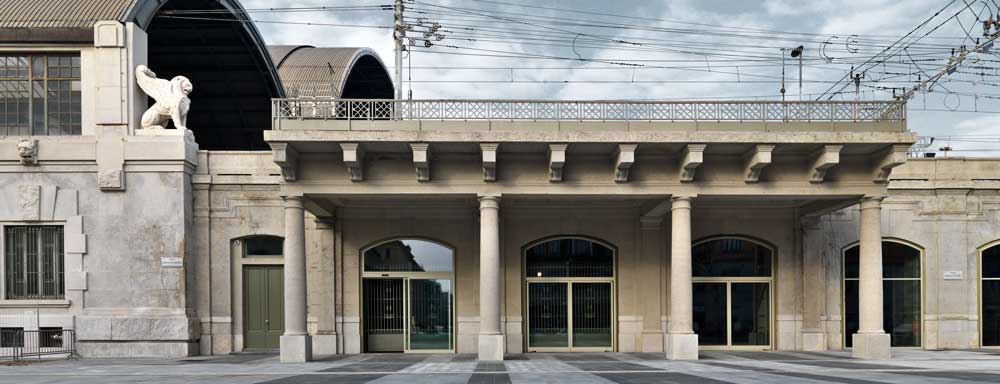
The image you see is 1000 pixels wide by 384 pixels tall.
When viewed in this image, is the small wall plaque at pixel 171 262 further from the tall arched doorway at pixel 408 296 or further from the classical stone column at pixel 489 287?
the classical stone column at pixel 489 287

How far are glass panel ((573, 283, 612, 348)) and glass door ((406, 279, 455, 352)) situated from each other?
140 inches

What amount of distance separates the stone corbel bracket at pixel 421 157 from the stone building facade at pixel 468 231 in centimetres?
15

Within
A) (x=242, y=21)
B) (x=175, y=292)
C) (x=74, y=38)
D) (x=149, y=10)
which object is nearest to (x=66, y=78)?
(x=74, y=38)

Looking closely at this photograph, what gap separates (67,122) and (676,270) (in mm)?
16530

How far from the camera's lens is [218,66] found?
109ft

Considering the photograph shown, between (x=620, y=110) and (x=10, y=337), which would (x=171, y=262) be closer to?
(x=10, y=337)

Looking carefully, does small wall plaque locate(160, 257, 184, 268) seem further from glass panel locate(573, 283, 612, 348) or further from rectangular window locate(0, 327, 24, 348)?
glass panel locate(573, 283, 612, 348)

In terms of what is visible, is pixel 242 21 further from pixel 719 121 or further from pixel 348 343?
pixel 719 121

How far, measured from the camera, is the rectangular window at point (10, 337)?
64.8ft

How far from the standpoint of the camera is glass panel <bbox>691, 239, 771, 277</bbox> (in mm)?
21828

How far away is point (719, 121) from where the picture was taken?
17.9 metres

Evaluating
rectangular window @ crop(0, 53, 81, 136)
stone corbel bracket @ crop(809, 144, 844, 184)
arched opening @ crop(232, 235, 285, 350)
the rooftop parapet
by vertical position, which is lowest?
arched opening @ crop(232, 235, 285, 350)

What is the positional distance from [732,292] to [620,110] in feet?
23.4

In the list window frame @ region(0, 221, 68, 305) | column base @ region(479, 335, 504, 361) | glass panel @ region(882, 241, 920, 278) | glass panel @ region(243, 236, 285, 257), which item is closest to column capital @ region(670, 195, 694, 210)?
column base @ region(479, 335, 504, 361)
